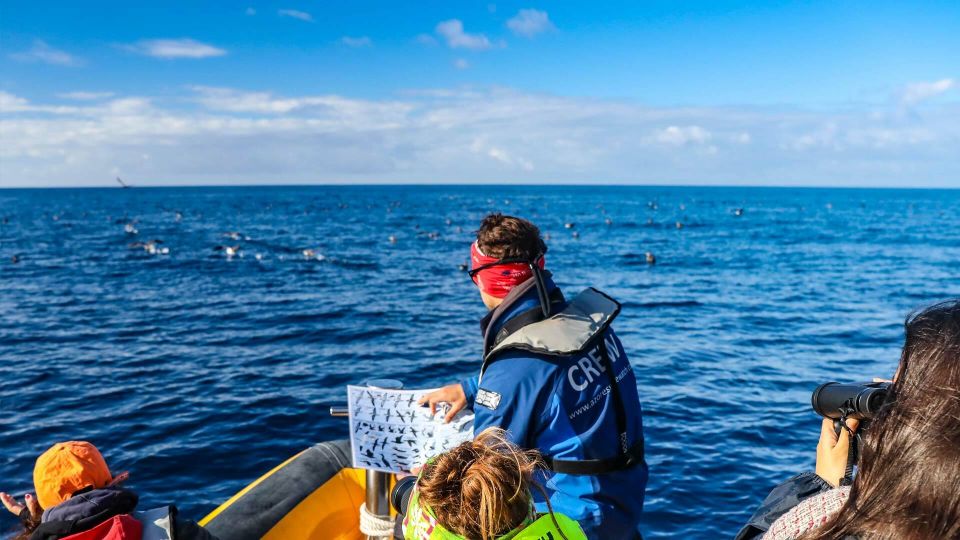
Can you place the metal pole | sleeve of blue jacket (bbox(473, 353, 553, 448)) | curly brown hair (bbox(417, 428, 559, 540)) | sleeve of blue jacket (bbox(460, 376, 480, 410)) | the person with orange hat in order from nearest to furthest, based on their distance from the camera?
curly brown hair (bbox(417, 428, 559, 540)) < sleeve of blue jacket (bbox(473, 353, 553, 448)) < the person with orange hat < sleeve of blue jacket (bbox(460, 376, 480, 410)) < the metal pole

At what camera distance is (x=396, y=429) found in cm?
402

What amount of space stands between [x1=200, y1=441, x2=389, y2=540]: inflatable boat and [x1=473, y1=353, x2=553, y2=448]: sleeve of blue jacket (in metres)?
2.65

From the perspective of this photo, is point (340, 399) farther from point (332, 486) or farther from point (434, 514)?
point (434, 514)

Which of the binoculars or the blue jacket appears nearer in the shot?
the binoculars

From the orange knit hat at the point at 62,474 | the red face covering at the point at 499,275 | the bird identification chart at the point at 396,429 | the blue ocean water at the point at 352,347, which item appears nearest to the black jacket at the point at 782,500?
the red face covering at the point at 499,275

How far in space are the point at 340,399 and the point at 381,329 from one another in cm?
658

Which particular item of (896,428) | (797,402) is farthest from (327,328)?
(896,428)

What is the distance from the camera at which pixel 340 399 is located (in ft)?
45.2

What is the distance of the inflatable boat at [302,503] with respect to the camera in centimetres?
491

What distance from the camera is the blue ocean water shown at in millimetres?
10891

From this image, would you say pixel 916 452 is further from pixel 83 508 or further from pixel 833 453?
pixel 83 508

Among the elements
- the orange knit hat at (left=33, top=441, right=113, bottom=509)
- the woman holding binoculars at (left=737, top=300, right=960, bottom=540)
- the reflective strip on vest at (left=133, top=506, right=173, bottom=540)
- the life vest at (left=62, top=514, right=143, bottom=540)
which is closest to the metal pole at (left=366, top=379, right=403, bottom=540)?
the reflective strip on vest at (left=133, top=506, right=173, bottom=540)

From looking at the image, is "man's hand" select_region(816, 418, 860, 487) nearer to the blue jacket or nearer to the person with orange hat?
the blue jacket

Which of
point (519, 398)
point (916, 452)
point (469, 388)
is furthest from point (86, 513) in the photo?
point (916, 452)
